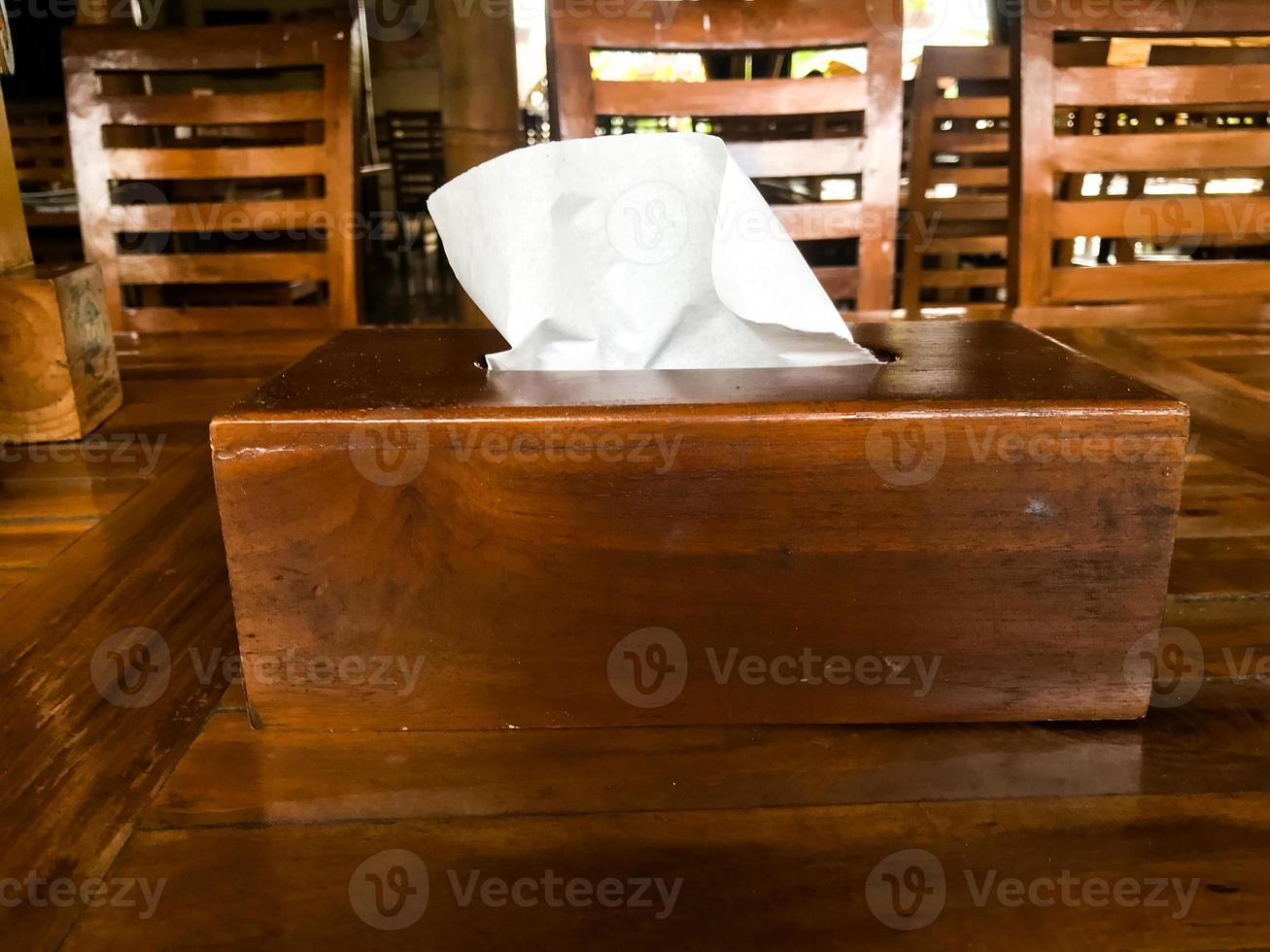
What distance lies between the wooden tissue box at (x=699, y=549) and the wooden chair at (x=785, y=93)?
0.94 metres

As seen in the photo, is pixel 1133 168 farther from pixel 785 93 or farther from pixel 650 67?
pixel 650 67

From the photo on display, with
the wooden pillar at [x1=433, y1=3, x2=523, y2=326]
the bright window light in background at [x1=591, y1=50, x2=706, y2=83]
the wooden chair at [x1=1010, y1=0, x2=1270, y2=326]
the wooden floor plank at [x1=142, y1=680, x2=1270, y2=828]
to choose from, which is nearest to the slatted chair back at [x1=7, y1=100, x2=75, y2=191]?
the wooden pillar at [x1=433, y1=3, x2=523, y2=326]

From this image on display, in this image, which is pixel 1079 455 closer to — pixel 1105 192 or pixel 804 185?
pixel 1105 192

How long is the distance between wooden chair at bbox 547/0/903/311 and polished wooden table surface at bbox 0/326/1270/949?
919 millimetres

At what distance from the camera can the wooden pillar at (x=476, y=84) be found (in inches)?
151

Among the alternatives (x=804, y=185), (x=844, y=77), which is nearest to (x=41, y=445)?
(x=844, y=77)

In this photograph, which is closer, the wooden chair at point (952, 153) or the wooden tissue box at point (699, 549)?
the wooden tissue box at point (699, 549)

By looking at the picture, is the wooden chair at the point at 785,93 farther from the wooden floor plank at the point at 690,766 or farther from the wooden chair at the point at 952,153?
the wooden floor plank at the point at 690,766

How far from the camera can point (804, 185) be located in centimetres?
322

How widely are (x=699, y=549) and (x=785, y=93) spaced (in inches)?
43.1

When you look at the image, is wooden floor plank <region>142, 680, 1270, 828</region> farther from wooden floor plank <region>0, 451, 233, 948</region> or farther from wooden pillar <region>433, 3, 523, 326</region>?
wooden pillar <region>433, 3, 523, 326</region>

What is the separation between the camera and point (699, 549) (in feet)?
1.50

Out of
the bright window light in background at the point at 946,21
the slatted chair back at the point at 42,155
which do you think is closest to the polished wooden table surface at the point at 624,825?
the slatted chair back at the point at 42,155

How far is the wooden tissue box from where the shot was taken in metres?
0.44
